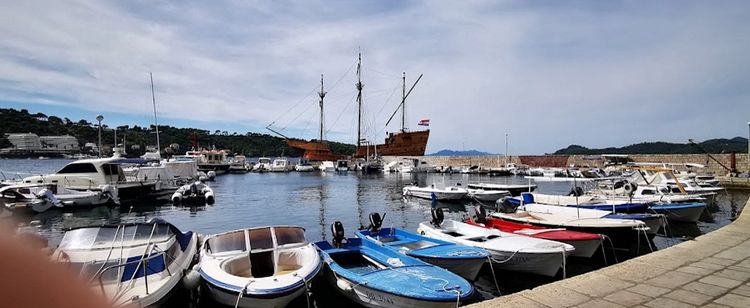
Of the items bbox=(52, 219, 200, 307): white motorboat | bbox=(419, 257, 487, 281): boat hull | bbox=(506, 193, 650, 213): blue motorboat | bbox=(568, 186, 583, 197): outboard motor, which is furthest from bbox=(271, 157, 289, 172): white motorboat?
bbox=(419, 257, 487, 281): boat hull

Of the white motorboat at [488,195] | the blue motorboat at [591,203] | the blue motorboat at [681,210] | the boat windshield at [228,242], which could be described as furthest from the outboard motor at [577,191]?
the boat windshield at [228,242]

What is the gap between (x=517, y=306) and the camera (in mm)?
6602

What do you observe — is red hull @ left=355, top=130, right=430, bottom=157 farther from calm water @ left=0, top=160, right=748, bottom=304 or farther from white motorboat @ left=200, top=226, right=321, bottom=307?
white motorboat @ left=200, top=226, right=321, bottom=307

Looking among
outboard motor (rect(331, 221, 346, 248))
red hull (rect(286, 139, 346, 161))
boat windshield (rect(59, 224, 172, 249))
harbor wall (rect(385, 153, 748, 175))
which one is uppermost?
red hull (rect(286, 139, 346, 161))

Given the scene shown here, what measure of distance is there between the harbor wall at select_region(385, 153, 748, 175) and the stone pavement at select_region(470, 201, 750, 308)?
47772 millimetres

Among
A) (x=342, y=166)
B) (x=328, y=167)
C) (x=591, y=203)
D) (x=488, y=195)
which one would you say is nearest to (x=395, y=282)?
(x=591, y=203)

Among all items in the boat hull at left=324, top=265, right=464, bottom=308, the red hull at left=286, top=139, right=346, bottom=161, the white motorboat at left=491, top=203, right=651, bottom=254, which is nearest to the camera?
the boat hull at left=324, top=265, right=464, bottom=308

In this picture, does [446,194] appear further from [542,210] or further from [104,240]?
[104,240]

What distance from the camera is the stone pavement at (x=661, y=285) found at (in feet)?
22.7

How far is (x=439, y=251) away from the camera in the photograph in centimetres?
1190

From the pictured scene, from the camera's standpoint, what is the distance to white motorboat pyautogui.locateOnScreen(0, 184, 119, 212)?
85.5 ft

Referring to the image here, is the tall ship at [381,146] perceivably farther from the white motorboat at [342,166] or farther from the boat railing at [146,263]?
the boat railing at [146,263]

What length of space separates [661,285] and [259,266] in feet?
30.2

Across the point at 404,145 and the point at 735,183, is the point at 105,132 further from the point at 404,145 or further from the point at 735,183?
the point at 735,183
